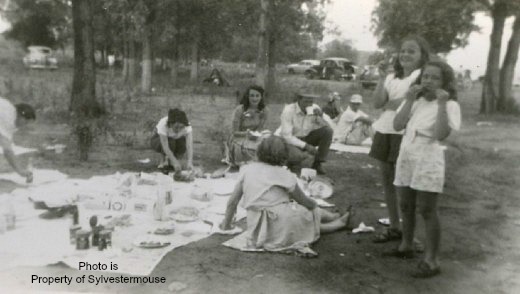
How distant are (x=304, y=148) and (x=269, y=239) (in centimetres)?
275

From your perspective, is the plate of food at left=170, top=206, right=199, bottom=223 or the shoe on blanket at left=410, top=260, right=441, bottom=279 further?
the plate of food at left=170, top=206, right=199, bottom=223

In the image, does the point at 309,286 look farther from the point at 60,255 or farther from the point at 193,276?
the point at 60,255

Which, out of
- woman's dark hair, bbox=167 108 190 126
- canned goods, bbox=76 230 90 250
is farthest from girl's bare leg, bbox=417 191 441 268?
woman's dark hair, bbox=167 108 190 126

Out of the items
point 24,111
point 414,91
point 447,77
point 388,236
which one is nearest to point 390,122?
point 414,91

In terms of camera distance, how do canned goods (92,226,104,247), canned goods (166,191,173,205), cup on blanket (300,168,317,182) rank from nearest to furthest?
canned goods (92,226,104,247) < canned goods (166,191,173,205) < cup on blanket (300,168,317,182)

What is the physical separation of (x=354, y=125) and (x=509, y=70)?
26.1 ft

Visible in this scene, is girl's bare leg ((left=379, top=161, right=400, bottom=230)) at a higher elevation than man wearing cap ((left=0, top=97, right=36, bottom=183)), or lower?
lower

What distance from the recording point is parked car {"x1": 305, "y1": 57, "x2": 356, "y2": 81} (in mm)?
31688

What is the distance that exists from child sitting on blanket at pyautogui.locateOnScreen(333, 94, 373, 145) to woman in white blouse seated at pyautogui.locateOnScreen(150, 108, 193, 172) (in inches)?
134

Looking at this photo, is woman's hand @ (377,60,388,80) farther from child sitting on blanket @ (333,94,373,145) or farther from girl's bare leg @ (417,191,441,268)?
child sitting on blanket @ (333,94,373,145)

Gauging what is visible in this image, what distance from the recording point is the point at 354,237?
14.4 feet

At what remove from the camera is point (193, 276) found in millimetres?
3432

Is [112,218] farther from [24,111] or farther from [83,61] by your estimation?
[83,61]

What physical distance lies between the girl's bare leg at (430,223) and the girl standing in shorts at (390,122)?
0.68 meters
